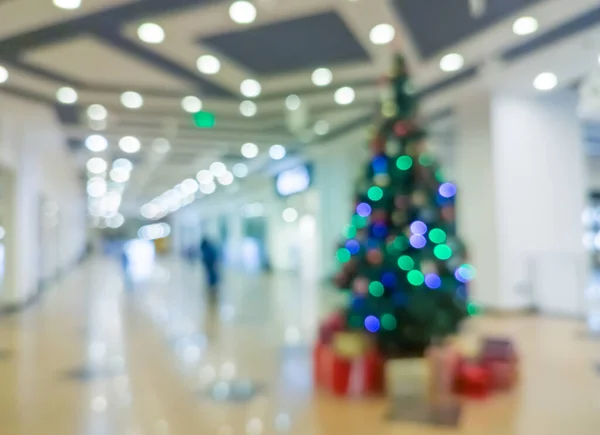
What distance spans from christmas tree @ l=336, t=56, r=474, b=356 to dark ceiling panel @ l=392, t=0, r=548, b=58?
1.27 meters

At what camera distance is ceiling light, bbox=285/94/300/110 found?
8891mm

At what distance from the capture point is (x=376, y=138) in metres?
4.89

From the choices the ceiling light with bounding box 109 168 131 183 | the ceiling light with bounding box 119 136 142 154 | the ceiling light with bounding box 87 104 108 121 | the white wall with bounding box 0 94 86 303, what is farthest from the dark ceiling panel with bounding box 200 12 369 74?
the ceiling light with bounding box 109 168 131 183

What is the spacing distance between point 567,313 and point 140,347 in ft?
20.3

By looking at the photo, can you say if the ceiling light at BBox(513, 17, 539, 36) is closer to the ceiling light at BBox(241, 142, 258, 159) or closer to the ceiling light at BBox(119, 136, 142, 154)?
the ceiling light at BBox(241, 142, 258, 159)

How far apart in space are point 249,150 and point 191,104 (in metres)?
5.34

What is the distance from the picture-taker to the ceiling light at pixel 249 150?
45.0 ft

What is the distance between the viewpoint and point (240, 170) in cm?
1905

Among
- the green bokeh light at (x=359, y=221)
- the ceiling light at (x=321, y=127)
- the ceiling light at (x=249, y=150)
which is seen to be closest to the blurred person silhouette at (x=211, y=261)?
the ceiling light at (x=249, y=150)

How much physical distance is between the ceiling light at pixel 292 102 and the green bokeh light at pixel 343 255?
4.43 meters

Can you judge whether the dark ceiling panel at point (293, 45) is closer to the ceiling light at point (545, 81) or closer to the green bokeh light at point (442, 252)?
the ceiling light at point (545, 81)

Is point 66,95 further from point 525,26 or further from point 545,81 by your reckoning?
point 545,81

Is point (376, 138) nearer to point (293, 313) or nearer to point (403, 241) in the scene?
point (403, 241)

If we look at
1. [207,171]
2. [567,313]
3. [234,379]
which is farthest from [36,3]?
[207,171]
